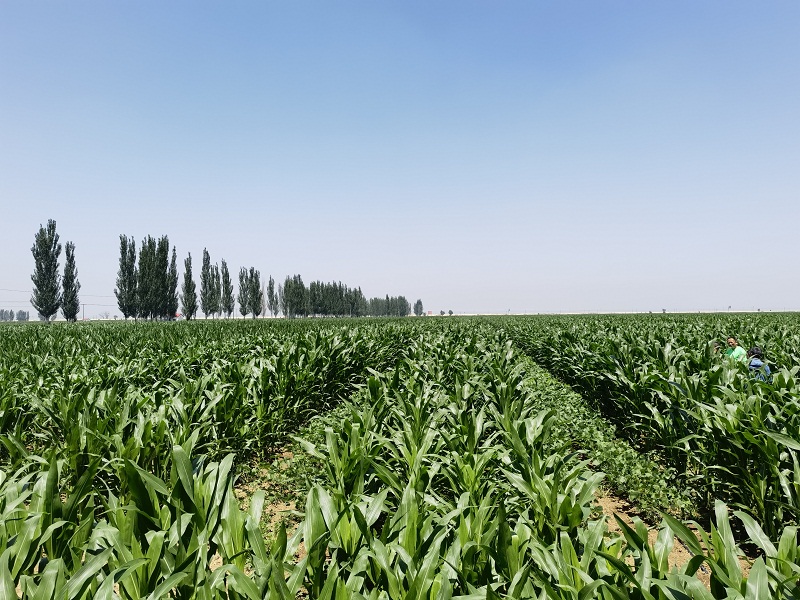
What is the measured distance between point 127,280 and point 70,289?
609 centimetres

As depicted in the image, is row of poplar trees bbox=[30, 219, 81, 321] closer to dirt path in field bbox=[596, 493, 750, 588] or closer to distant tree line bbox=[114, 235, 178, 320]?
distant tree line bbox=[114, 235, 178, 320]

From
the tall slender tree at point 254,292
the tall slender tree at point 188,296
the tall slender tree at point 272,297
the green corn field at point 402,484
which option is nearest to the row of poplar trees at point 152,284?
the tall slender tree at point 188,296

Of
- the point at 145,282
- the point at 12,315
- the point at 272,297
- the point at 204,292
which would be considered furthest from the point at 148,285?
the point at 12,315

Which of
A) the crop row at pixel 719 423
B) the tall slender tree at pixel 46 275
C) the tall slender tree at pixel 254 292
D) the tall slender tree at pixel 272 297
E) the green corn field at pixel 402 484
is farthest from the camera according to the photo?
the tall slender tree at pixel 272 297

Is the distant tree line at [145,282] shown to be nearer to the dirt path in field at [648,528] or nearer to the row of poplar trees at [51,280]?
the row of poplar trees at [51,280]

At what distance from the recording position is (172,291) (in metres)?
60.9

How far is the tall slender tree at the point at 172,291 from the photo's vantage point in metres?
59.4

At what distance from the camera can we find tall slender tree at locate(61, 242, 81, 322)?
5169 centimetres

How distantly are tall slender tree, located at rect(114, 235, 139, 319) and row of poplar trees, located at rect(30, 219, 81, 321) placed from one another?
175 inches

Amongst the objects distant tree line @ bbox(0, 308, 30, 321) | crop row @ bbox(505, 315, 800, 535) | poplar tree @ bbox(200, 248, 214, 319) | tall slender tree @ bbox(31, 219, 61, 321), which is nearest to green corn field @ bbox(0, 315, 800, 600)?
Result: crop row @ bbox(505, 315, 800, 535)

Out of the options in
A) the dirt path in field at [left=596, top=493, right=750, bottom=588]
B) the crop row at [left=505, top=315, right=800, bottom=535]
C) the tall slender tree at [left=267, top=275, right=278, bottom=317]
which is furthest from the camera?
the tall slender tree at [left=267, top=275, right=278, bottom=317]

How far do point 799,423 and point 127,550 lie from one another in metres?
5.20

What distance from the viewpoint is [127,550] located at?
2082 millimetres

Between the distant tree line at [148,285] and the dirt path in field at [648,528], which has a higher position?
the distant tree line at [148,285]
